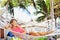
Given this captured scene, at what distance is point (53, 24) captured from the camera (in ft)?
4.83

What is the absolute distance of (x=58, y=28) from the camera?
1.47m

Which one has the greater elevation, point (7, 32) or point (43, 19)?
point (43, 19)

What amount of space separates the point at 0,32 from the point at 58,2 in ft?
2.05

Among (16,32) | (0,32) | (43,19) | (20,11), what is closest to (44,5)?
(43,19)

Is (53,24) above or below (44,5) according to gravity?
A: below

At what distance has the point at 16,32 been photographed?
1.51m

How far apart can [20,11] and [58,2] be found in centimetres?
36

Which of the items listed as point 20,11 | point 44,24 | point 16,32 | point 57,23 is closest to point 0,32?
point 16,32

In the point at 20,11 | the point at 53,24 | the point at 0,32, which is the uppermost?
the point at 20,11

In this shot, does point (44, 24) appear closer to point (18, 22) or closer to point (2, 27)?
point (18, 22)

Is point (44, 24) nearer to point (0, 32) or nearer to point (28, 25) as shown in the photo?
point (28, 25)

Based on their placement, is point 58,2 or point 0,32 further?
point 0,32

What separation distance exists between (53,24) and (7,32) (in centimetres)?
45

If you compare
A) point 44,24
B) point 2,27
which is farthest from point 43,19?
point 2,27
